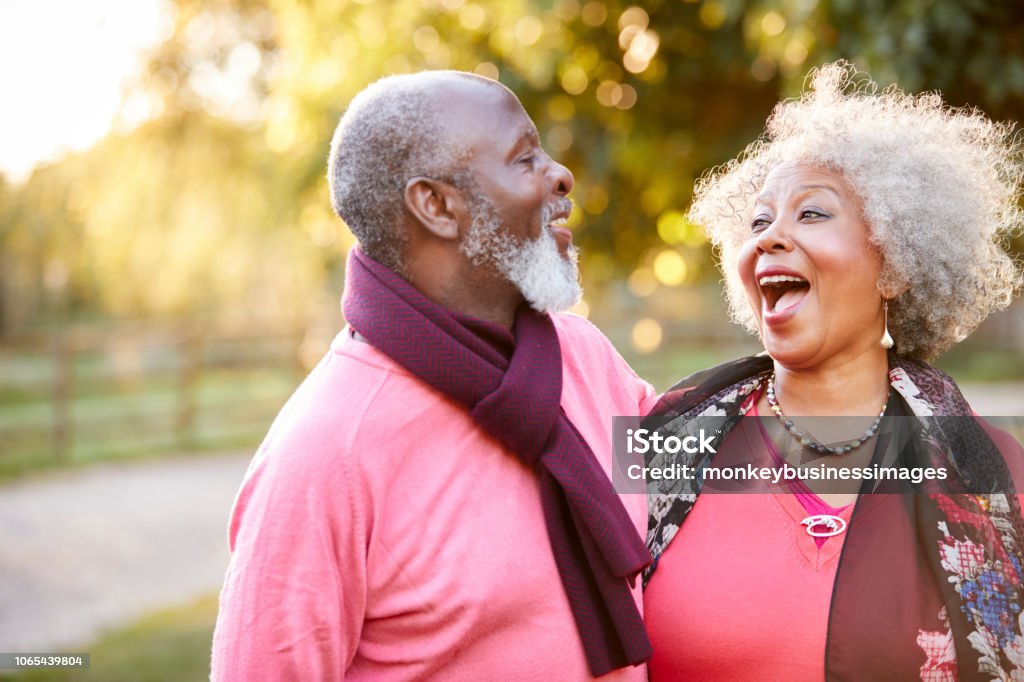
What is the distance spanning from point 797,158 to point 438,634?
161 centimetres

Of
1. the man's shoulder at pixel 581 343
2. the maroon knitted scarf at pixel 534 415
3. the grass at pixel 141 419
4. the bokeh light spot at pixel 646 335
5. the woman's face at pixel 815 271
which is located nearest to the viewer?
the maroon knitted scarf at pixel 534 415

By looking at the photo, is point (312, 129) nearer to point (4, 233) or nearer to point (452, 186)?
point (452, 186)

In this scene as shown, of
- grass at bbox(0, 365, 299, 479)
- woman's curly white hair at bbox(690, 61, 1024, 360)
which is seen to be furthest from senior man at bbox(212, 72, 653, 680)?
grass at bbox(0, 365, 299, 479)

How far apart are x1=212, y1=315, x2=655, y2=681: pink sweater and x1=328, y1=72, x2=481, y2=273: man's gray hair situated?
0.30 meters

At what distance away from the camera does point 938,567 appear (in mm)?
2318

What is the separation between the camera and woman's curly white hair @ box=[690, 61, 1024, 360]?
8.58 ft

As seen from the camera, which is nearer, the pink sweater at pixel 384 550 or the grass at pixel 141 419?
the pink sweater at pixel 384 550

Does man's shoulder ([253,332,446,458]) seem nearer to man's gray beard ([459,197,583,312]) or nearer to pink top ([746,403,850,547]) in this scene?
man's gray beard ([459,197,583,312])

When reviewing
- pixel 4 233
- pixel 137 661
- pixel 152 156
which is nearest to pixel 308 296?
pixel 152 156

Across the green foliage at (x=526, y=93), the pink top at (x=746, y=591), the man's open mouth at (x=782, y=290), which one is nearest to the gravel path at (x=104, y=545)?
the green foliage at (x=526, y=93)

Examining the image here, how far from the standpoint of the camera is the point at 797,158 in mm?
2717

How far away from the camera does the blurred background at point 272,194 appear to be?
5535 millimetres

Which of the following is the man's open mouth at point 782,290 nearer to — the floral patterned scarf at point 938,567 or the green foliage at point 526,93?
the floral patterned scarf at point 938,567

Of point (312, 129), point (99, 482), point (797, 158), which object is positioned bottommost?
point (797, 158)
